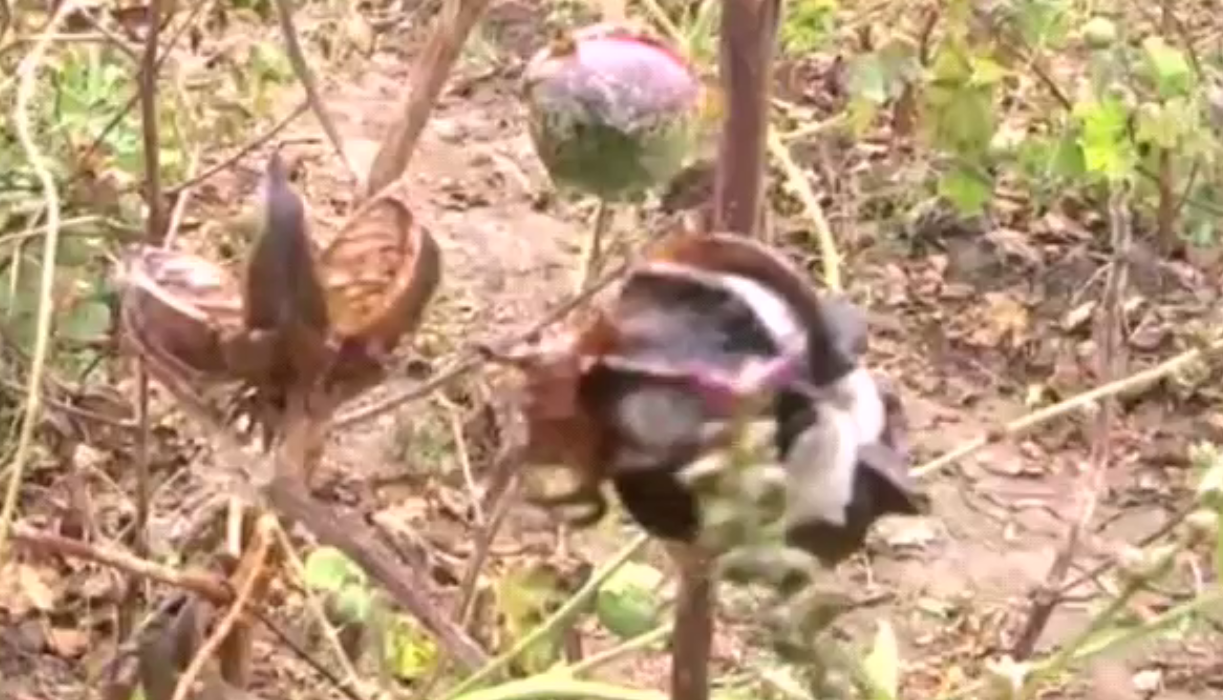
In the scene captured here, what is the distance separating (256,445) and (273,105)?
168 centimetres

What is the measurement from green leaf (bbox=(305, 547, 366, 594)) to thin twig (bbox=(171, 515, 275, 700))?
43 centimetres

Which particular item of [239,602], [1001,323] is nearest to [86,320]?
[239,602]

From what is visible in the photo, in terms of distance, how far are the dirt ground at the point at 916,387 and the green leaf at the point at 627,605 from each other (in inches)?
18.2

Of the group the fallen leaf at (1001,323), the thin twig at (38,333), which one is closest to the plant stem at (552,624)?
the thin twig at (38,333)

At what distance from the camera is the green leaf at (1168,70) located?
95.6 inches

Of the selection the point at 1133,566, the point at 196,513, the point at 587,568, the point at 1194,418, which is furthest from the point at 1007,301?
the point at 1133,566

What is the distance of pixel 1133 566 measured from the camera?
90 cm

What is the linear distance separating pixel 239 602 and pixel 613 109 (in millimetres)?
396

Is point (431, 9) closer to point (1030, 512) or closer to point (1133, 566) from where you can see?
point (1030, 512)

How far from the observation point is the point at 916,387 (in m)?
2.66

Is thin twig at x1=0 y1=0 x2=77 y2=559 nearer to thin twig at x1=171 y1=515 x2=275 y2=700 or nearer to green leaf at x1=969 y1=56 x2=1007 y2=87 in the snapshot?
thin twig at x1=171 y1=515 x2=275 y2=700

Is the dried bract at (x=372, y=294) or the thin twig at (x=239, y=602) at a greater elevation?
the dried bract at (x=372, y=294)

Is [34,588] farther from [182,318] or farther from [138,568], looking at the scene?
[182,318]

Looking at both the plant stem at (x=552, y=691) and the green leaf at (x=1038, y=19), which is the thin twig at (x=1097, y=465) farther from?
the plant stem at (x=552, y=691)
